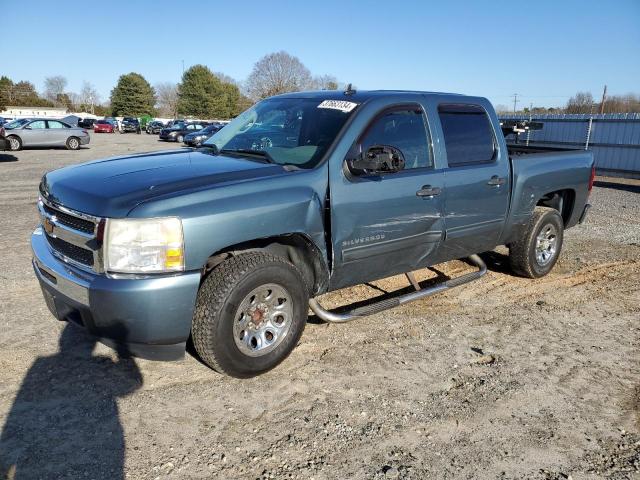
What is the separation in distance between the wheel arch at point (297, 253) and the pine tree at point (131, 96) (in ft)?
310

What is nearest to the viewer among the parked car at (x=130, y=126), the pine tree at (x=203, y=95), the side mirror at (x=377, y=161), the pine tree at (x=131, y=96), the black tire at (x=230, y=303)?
the black tire at (x=230, y=303)

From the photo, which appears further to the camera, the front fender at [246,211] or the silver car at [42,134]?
the silver car at [42,134]

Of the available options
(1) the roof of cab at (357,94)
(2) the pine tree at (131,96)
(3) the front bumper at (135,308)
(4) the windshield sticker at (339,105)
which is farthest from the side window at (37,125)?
(2) the pine tree at (131,96)

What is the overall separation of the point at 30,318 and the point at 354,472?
3.23 metres

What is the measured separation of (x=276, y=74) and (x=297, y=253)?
63.6m

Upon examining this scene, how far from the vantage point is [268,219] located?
3.29m

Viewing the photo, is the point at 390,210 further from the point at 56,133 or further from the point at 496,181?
the point at 56,133

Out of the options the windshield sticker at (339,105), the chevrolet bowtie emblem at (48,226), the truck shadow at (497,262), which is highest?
the windshield sticker at (339,105)

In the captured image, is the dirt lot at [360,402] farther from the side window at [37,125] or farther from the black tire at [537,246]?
the side window at [37,125]

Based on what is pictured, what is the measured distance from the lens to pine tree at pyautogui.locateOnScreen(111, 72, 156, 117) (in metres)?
89.6

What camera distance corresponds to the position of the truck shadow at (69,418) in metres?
2.59

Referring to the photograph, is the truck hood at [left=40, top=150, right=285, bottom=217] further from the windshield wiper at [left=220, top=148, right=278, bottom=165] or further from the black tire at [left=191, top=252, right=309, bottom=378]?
the black tire at [left=191, top=252, right=309, bottom=378]

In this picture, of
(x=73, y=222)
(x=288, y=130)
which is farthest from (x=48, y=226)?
(x=288, y=130)

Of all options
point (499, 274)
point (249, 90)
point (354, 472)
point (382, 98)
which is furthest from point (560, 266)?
point (249, 90)
